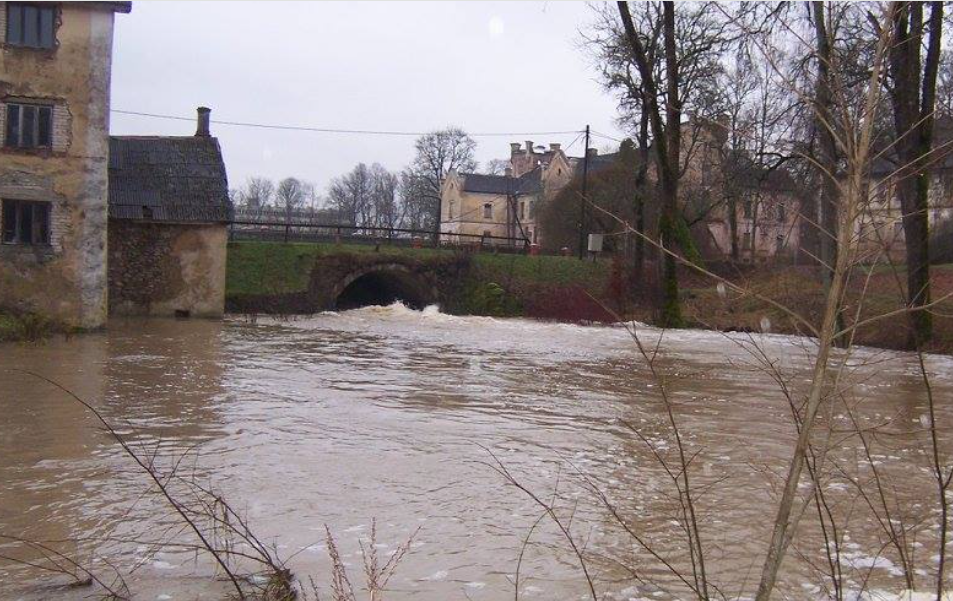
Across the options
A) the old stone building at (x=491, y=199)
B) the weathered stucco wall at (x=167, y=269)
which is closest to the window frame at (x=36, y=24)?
the weathered stucco wall at (x=167, y=269)

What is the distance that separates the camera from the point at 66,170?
66.9 ft

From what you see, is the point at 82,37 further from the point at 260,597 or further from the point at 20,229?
the point at 260,597

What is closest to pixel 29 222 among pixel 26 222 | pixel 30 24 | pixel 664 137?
pixel 26 222

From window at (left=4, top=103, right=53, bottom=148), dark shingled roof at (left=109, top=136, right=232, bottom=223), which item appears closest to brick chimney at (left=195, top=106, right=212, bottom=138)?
dark shingled roof at (left=109, top=136, right=232, bottom=223)

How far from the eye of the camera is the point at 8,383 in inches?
466

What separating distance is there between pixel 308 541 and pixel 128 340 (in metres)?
14.9

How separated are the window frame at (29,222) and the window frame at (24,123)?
1.26 m

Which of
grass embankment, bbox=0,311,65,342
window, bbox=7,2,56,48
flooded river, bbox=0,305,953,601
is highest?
window, bbox=7,2,56,48

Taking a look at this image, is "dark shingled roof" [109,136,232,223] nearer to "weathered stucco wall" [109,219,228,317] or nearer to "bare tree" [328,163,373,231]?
"weathered stucco wall" [109,219,228,317]

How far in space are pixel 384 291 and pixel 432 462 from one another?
3337 cm

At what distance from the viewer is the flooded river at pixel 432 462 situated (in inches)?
205

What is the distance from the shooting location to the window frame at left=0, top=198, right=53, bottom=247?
2002cm

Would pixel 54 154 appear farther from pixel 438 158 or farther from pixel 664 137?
pixel 438 158

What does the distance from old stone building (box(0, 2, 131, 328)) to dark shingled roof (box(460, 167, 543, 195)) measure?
56.9m
